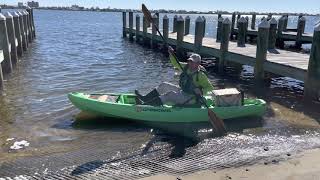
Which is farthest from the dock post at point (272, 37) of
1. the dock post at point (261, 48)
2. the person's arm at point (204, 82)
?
the person's arm at point (204, 82)

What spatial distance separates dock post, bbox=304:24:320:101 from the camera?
10.5 meters

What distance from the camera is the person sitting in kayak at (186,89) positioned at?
896 centimetres

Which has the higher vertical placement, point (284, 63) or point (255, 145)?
point (284, 63)

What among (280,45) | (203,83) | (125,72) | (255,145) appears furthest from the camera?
(280,45)

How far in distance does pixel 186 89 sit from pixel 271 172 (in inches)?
130

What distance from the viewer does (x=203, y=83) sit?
9047mm

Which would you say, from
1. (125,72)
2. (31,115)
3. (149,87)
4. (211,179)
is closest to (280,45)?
(125,72)

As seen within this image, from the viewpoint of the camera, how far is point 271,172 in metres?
6.46

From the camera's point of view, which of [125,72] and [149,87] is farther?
[125,72]

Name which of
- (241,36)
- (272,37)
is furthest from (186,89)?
(241,36)

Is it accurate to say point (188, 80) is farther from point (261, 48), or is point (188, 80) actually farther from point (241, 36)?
point (241, 36)

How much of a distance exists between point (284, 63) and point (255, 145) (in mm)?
4996

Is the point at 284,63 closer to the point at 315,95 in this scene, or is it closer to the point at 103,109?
the point at 315,95

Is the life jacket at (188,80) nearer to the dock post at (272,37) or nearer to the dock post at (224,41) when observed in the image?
the dock post at (224,41)
